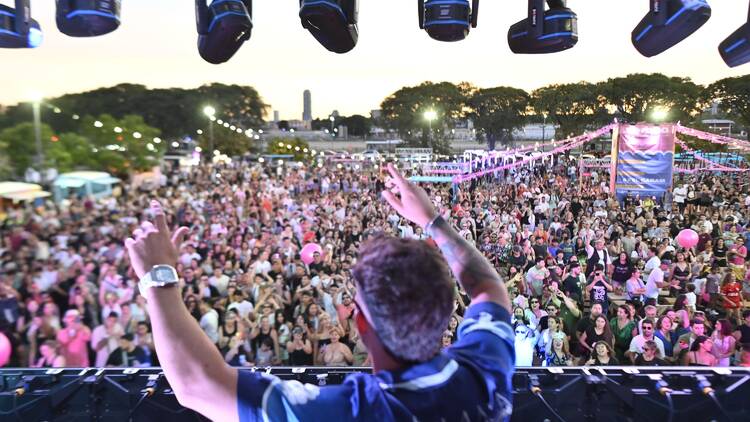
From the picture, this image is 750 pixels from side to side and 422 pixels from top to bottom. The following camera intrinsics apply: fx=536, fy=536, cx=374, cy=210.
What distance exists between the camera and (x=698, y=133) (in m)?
13.2

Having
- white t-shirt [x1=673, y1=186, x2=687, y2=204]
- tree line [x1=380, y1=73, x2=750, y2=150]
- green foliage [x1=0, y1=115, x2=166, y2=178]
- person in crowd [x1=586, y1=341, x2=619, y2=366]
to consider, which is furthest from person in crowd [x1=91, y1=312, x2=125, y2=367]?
tree line [x1=380, y1=73, x2=750, y2=150]

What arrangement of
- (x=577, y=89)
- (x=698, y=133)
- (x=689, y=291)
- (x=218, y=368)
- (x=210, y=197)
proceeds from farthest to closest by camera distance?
(x=577, y=89) → (x=210, y=197) → (x=698, y=133) → (x=689, y=291) → (x=218, y=368)

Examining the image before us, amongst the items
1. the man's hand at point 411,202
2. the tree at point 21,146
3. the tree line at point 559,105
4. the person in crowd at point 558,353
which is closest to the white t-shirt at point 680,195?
the person in crowd at point 558,353

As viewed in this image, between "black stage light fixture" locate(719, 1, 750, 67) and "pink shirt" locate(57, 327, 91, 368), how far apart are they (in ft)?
18.4

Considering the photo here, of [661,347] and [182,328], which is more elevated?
[182,328]

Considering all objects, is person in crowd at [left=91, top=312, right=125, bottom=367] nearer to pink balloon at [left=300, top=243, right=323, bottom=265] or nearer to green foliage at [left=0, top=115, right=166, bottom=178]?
pink balloon at [left=300, top=243, right=323, bottom=265]

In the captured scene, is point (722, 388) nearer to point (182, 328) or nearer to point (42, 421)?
point (182, 328)

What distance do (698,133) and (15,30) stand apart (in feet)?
46.6

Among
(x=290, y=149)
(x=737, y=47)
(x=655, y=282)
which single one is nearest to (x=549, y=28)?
(x=737, y=47)

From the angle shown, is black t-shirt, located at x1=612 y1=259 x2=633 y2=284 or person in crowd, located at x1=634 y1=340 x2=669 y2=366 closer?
person in crowd, located at x1=634 y1=340 x2=669 y2=366

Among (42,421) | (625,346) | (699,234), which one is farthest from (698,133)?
(42,421)

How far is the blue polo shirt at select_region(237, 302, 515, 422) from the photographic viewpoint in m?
0.88

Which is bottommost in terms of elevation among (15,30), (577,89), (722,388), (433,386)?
(722,388)

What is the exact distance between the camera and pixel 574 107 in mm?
44719
